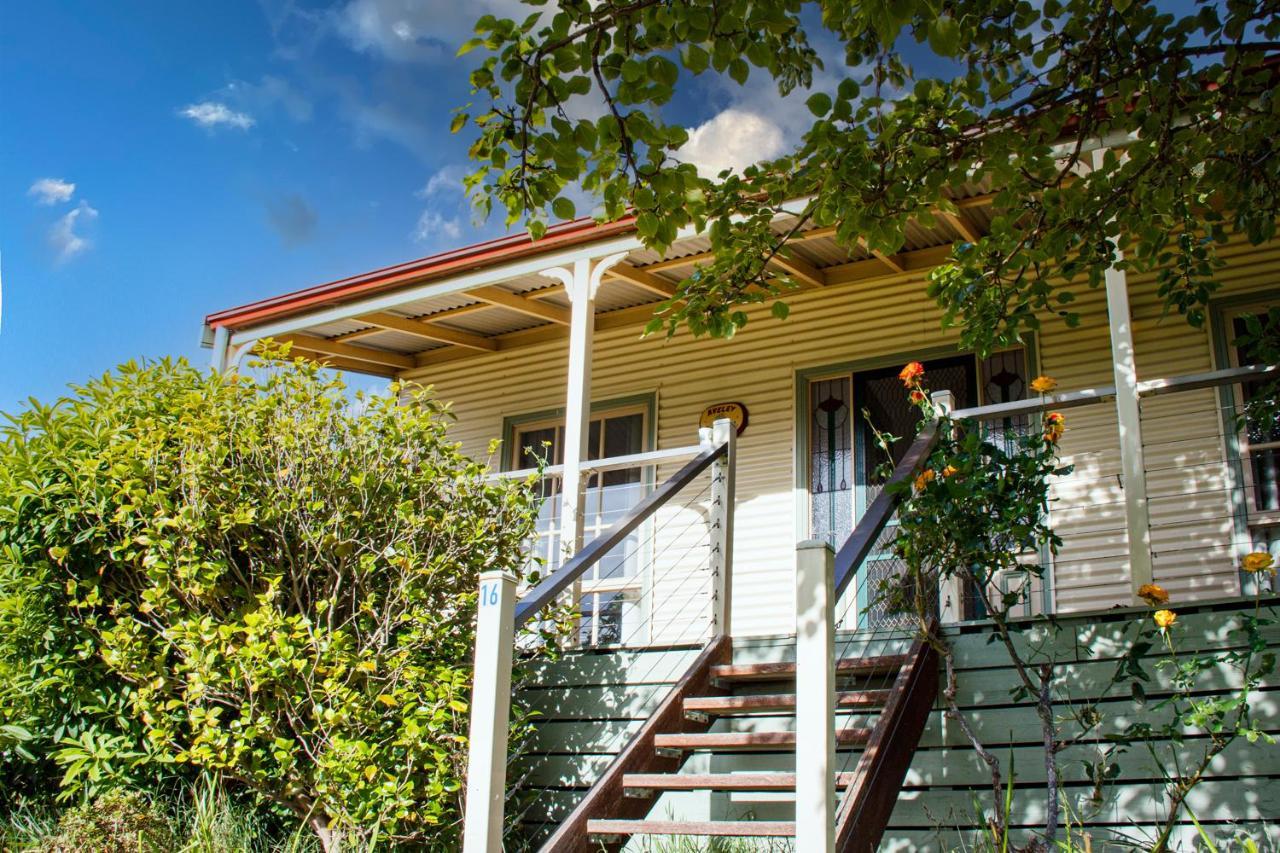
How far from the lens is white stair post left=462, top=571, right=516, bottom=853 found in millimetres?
4047

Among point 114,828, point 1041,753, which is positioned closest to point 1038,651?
point 1041,753

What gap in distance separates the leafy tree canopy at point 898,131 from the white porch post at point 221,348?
6421 mm

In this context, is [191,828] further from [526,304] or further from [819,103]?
[526,304]

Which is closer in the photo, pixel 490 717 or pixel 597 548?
pixel 490 717

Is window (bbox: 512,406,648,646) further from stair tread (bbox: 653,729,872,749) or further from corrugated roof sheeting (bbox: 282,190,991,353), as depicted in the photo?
stair tread (bbox: 653,729,872,749)

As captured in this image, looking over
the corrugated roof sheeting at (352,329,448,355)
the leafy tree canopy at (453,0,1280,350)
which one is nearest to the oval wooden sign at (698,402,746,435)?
the corrugated roof sheeting at (352,329,448,355)

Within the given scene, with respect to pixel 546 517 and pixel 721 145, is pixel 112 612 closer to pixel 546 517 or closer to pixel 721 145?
pixel 546 517

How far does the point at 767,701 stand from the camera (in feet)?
17.0

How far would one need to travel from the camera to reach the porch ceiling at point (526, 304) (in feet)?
28.2

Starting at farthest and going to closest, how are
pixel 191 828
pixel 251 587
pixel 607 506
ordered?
pixel 607 506
pixel 251 587
pixel 191 828

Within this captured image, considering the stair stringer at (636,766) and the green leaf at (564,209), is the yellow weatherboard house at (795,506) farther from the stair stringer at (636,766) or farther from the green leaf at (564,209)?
the green leaf at (564,209)

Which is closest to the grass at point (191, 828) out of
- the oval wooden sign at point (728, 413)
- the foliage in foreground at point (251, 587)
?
the foliage in foreground at point (251, 587)

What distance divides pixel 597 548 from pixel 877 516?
4.40ft

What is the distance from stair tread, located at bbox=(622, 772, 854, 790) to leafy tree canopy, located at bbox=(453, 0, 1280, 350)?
2.01m
